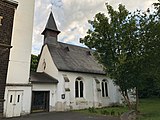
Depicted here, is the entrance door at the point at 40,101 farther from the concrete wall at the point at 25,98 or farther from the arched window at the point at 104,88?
the arched window at the point at 104,88

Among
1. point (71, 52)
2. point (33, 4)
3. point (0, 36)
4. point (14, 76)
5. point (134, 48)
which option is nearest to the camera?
point (0, 36)

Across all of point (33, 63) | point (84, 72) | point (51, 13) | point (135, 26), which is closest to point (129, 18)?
point (135, 26)

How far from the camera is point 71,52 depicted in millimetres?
24141

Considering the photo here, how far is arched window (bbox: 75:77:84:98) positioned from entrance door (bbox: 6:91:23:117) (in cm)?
736

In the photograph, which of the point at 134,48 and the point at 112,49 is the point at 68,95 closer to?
the point at 112,49

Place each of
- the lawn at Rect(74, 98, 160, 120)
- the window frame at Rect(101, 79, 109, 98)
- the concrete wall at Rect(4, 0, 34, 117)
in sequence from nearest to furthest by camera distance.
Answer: the lawn at Rect(74, 98, 160, 120) → the concrete wall at Rect(4, 0, 34, 117) → the window frame at Rect(101, 79, 109, 98)

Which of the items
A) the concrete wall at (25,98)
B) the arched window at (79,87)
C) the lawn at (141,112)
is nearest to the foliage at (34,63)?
the arched window at (79,87)

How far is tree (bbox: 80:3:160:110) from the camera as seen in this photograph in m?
13.2

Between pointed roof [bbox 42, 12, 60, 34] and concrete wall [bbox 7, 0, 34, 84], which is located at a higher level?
pointed roof [bbox 42, 12, 60, 34]

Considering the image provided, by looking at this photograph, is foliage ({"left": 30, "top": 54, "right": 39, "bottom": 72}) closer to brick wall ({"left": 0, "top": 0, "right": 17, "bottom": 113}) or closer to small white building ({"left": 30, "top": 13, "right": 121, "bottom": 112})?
small white building ({"left": 30, "top": 13, "right": 121, "bottom": 112})

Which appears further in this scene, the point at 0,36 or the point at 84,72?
the point at 84,72

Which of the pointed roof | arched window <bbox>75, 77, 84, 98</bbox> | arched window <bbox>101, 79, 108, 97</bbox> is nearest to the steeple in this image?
the pointed roof

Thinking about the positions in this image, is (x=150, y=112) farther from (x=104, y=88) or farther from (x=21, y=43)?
(x=21, y=43)

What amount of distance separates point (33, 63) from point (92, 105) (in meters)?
17.4
